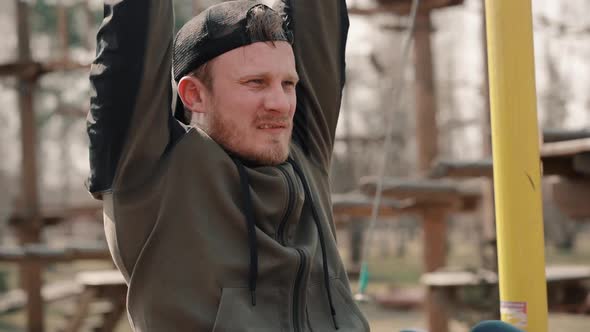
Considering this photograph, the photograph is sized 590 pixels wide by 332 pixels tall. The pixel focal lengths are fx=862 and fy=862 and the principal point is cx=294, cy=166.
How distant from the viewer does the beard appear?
1615 millimetres

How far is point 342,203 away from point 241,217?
16.0 ft

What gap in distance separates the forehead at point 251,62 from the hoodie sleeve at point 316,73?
267 mm

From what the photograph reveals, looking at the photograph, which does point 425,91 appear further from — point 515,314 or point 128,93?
point 128,93

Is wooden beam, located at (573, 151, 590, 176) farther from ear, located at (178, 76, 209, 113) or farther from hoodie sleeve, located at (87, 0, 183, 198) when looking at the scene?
hoodie sleeve, located at (87, 0, 183, 198)

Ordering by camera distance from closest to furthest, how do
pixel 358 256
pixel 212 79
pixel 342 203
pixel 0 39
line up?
pixel 212 79, pixel 342 203, pixel 358 256, pixel 0 39

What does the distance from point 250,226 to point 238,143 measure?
0.54 feet

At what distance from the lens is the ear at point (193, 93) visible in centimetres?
164

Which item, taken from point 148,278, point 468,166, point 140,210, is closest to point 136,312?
point 148,278

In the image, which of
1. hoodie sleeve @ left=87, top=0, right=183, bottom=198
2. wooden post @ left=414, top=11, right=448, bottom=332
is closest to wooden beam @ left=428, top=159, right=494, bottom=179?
wooden post @ left=414, top=11, right=448, bottom=332

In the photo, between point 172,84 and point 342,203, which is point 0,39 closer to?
point 342,203

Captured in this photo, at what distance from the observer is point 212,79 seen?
1.62 meters

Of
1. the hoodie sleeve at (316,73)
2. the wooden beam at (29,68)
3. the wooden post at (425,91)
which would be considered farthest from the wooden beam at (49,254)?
the hoodie sleeve at (316,73)

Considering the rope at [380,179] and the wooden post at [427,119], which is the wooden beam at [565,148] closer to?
the rope at [380,179]

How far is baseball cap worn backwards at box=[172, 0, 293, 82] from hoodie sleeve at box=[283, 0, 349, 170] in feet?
0.69
